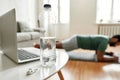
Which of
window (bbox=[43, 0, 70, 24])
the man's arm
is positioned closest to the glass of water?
the man's arm

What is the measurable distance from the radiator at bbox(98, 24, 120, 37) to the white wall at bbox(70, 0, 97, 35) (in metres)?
0.19

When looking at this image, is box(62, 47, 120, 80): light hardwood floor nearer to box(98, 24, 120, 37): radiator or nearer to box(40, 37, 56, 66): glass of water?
box(40, 37, 56, 66): glass of water

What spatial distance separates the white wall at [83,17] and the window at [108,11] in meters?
0.29

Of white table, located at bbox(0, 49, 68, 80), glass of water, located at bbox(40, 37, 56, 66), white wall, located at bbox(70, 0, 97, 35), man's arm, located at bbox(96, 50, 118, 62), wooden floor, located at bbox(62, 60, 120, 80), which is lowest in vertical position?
wooden floor, located at bbox(62, 60, 120, 80)

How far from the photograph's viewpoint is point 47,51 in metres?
0.85

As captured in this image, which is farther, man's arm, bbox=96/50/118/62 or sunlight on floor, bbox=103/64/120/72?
man's arm, bbox=96/50/118/62

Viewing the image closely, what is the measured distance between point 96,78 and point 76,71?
0.35 m

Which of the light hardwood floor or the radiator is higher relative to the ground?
the radiator

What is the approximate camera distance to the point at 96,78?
6.52 feet

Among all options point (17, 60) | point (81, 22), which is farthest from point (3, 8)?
point (17, 60)

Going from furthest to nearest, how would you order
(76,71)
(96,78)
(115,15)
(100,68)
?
(115,15) < (100,68) < (76,71) < (96,78)

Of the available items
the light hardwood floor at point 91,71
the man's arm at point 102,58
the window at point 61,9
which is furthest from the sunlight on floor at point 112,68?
the window at point 61,9

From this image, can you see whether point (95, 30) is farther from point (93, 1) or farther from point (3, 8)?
point (3, 8)

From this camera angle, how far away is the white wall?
16.0ft
